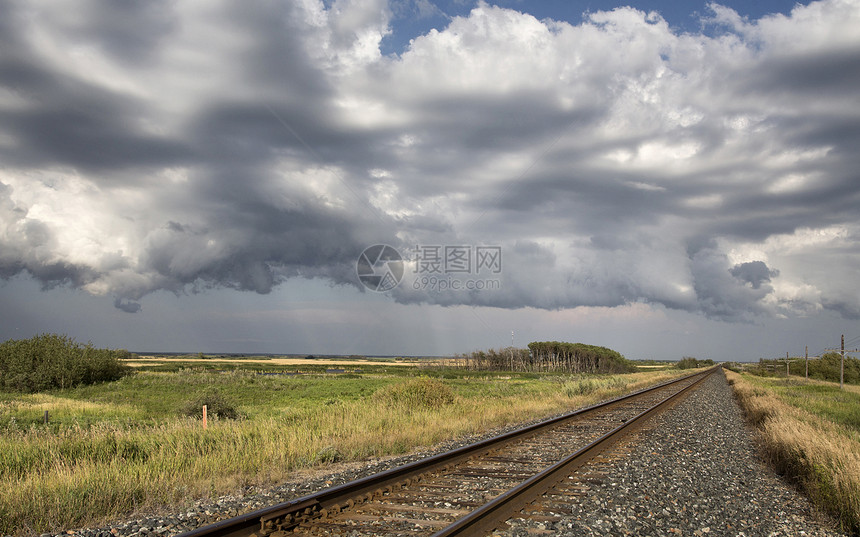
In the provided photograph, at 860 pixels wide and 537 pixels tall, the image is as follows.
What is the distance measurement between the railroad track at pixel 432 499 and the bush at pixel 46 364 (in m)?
56.8

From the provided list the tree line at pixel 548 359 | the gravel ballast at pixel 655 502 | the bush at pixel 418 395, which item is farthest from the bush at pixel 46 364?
the tree line at pixel 548 359

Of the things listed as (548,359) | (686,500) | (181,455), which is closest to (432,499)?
(686,500)

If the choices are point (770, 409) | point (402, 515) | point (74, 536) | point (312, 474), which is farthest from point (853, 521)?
point (770, 409)

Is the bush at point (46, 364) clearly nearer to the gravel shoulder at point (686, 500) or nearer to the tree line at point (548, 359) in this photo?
the gravel shoulder at point (686, 500)

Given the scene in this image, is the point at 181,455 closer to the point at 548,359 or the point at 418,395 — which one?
the point at 418,395

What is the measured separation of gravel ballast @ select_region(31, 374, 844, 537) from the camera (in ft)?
19.2

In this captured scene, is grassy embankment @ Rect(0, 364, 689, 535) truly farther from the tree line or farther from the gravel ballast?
the tree line

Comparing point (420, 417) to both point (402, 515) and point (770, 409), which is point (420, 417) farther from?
point (770, 409)

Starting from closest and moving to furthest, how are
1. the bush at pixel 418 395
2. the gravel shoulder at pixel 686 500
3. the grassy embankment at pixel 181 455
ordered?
the gravel shoulder at pixel 686 500 → the grassy embankment at pixel 181 455 → the bush at pixel 418 395

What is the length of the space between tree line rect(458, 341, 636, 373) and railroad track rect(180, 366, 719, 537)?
435ft

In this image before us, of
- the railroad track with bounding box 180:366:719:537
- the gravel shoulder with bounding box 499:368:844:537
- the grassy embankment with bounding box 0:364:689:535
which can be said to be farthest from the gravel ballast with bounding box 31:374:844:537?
the grassy embankment with bounding box 0:364:689:535

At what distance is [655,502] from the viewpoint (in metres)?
6.94

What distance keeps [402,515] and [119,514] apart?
3.45 meters

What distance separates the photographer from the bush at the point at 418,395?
19.2m
